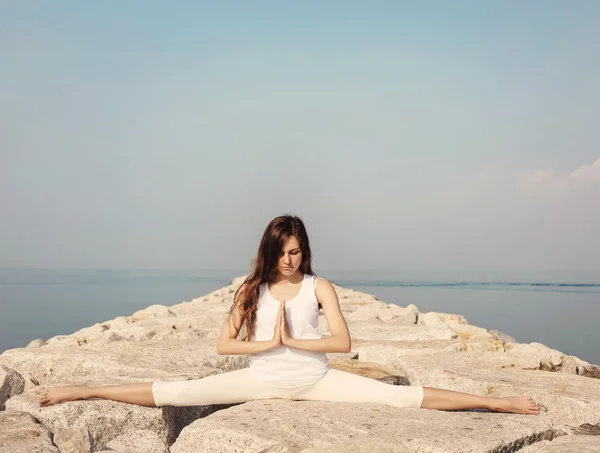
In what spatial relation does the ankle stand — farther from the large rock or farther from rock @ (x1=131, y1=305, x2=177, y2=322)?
rock @ (x1=131, y1=305, x2=177, y2=322)

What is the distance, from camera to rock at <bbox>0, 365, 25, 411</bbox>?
427 centimetres

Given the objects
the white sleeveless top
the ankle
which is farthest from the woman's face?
the ankle

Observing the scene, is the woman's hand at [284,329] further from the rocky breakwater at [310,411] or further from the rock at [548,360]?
the rock at [548,360]

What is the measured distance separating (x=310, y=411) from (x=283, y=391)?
0.93 ft

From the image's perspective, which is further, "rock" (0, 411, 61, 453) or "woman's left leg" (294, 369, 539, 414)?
"woman's left leg" (294, 369, 539, 414)

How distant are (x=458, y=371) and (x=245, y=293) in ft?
5.39

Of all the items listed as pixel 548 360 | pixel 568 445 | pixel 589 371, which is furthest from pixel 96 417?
pixel 589 371

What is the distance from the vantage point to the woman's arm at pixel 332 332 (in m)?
3.59

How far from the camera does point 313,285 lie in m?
3.76

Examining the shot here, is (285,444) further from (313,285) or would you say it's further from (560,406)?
(560,406)

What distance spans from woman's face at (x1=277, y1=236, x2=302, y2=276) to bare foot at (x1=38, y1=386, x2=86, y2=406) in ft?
4.20

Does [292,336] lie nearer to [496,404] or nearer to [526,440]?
[496,404]

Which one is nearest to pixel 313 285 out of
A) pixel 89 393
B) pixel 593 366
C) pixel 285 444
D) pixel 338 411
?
pixel 338 411

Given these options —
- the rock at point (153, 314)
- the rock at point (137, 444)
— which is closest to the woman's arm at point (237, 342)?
the rock at point (137, 444)
